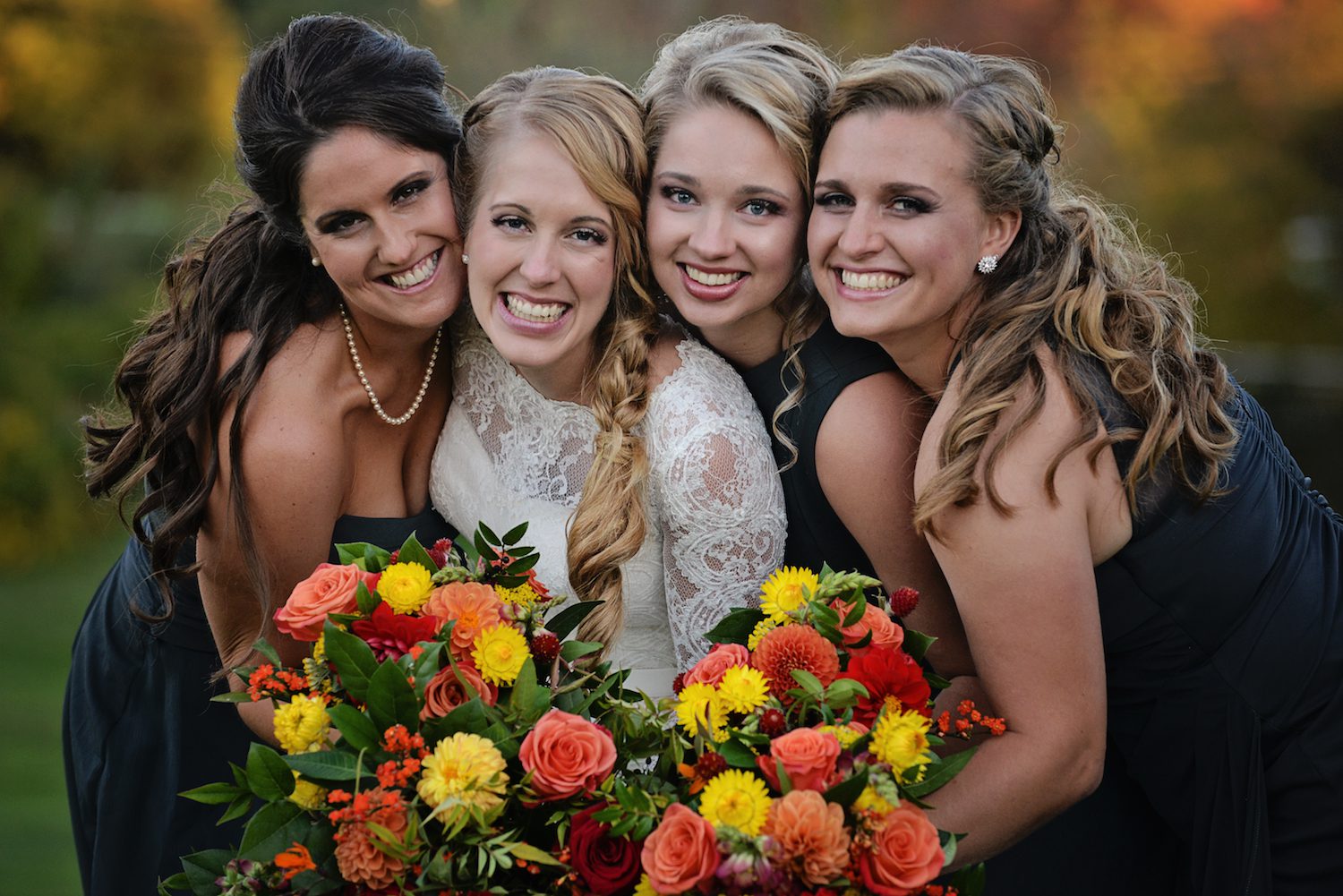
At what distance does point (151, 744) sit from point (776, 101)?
260 cm

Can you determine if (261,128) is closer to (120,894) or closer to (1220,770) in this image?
(120,894)

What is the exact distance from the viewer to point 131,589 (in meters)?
3.89

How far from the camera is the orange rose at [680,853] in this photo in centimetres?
183

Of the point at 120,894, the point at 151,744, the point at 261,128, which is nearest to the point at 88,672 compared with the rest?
the point at 151,744

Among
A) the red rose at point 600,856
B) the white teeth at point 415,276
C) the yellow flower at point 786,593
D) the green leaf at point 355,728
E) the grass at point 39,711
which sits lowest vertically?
the grass at point 39,711

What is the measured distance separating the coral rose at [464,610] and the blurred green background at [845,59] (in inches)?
308

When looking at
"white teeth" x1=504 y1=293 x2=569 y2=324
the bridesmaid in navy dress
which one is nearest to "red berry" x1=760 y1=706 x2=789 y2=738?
"white teeth" x1=504 y1=293 x2=569 y2=324

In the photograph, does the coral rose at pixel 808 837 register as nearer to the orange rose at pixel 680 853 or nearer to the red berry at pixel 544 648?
the orange rose at pixel 680 853

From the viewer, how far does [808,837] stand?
186cm

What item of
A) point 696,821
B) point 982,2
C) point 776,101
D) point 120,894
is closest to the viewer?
point 696,821

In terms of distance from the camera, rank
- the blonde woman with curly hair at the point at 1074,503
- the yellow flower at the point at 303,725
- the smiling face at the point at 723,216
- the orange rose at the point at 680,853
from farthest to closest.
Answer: the smiling face at the point at 723,216
the blonde woman with curly hair at the point at 1074,503
the yellow flower at the point at 303,725
the orange rose at the point at 680,853

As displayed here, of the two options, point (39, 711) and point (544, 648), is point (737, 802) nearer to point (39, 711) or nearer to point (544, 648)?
point (544, 648)

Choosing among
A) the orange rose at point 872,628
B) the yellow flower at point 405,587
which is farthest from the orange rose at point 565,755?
the orange rose at point 872,628

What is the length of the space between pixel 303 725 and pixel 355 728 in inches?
3.8
